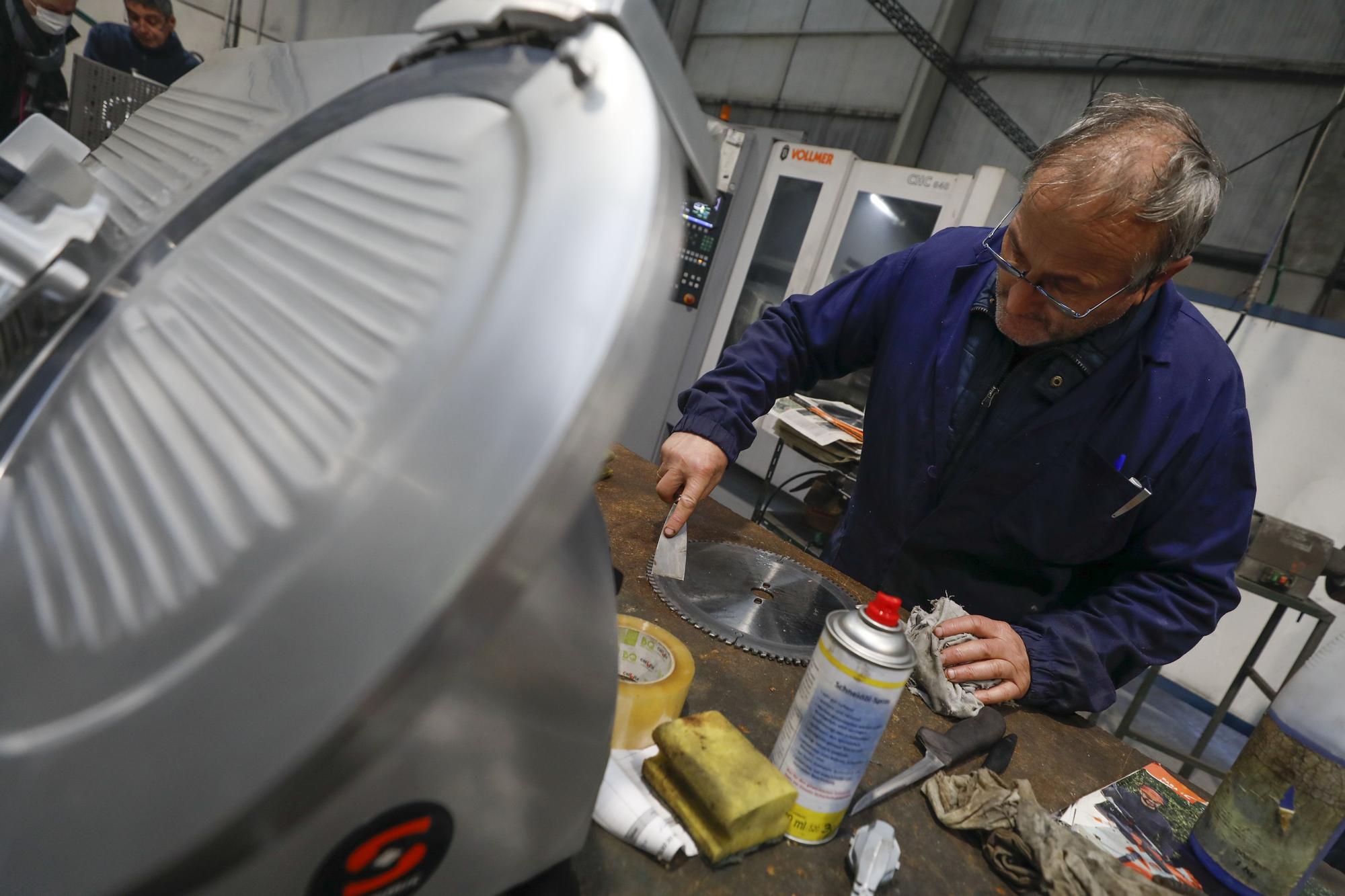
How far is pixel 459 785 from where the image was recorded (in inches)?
12.2

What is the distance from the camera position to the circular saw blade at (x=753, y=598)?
0.89 meters

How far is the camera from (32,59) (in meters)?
2.02

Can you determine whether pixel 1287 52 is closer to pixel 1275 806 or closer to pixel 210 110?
pixel 1275 806

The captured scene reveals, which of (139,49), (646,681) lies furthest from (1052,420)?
(139,49)

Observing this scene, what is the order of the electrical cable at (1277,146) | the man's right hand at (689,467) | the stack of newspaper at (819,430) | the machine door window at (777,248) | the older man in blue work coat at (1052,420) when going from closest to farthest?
the older man in blue work coat at (1052,420)
the man's right hand at (689,467)
the stack of newspaper at (819,430)
the machine door window at (777,248)
the electrical cable at (1277,146)

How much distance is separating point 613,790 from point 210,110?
69 centimetres

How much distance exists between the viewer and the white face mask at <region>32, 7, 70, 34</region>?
2.04 metres

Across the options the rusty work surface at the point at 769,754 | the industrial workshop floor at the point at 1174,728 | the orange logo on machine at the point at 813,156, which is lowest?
the industrial workshop floor at the point at 1174,728

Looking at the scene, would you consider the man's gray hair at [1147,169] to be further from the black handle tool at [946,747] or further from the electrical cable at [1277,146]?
the electrical cable at [1277,146]

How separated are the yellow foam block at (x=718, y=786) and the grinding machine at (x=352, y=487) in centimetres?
19

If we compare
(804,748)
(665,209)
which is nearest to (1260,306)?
(804,748)

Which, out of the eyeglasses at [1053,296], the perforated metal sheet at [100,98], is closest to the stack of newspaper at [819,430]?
the eyeglasses at [1053,296]

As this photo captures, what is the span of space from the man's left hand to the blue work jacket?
4 centimetres

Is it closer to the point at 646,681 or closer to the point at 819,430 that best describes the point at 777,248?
the point at 819,430
